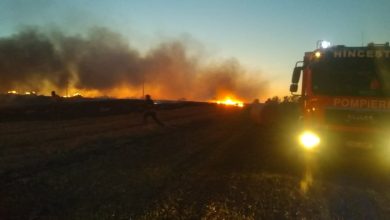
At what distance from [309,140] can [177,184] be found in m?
4.41

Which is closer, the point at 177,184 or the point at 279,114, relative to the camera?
the point at 177,184

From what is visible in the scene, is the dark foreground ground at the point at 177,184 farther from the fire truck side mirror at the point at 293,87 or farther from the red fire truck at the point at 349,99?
the fire truck side mirror at the point at 293,87

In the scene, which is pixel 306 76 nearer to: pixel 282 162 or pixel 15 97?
pixel 282 162

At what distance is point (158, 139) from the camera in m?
20.2

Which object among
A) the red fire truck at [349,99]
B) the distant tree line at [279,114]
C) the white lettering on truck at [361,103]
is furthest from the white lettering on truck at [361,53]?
the distant tree line at [279,114]

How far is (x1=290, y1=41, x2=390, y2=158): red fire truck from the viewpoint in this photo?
1273cm

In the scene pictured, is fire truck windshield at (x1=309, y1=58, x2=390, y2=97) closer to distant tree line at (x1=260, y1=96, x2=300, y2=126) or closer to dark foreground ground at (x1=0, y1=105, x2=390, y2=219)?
dark foreground ground at (x1=0, y1=105, x2=390, y2=219)

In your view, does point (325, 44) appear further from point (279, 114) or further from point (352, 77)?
point (279, 114)

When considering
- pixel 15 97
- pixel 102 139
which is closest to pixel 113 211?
pixel 102 139

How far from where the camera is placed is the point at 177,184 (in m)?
10.2

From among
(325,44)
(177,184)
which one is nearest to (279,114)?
(325,44)

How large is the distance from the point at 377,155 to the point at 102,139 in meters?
10.3

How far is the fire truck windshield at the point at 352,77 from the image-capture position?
42.2 ft

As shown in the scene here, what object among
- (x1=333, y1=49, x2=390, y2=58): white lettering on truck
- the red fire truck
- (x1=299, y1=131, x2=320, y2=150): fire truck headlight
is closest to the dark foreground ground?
(x1=299, y1=131, x2=320, y2=150): fire truck headlight
